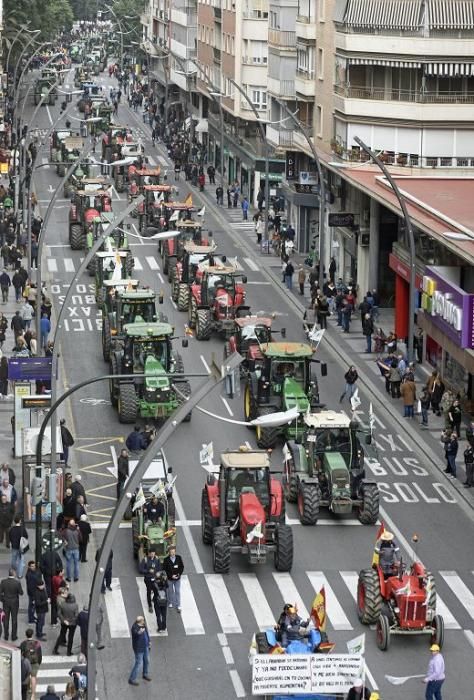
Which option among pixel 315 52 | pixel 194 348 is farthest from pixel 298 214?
pixel 194 348

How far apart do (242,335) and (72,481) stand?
49.9ft

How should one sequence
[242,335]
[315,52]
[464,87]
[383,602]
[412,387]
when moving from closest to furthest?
1. [383,602]
2. [412,387]
3. [242,335]
4. [464,87]
5. [315,52]

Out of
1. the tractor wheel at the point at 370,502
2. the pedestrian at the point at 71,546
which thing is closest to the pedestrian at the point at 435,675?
the pedestrian at the point at 71,546

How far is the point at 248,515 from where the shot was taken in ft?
131

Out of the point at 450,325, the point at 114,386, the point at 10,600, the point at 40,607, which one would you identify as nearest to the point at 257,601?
the point at 40,607

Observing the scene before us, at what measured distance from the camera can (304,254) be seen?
89.9 metres

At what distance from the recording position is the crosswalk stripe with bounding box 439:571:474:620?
38.8 m

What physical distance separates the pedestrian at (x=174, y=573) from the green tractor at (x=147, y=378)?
1472 cm

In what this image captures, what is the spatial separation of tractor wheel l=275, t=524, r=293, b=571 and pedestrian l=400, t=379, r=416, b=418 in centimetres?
1520

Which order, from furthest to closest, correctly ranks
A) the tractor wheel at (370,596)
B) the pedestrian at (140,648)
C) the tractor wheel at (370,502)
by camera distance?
the tractor wheel at (370,502) < the tractor wheel at (370,596) < the pedestrian at (140,648)

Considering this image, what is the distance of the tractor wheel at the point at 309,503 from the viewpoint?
43.8m

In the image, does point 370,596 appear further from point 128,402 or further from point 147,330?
point 147,330

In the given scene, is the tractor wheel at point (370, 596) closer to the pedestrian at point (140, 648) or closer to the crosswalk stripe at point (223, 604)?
the crosswalk stripe at point (223, 604)

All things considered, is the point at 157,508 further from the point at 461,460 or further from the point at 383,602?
the point at 461,460
